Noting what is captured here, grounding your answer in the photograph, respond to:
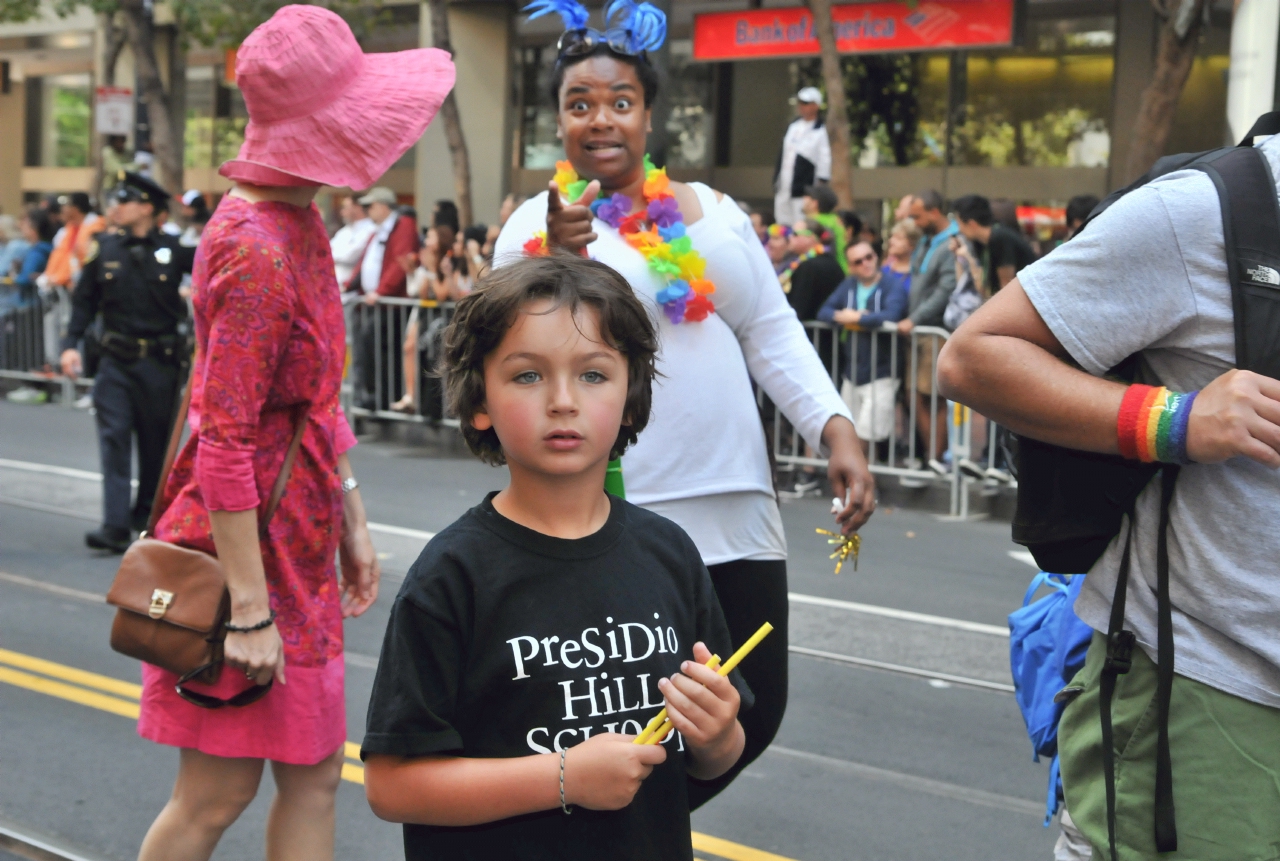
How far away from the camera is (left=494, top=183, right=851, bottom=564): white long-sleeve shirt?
126 inches

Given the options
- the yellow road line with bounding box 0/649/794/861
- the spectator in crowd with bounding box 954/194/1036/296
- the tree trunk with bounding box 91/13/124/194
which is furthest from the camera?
the tree trunk with bounding box 91/13/124/194

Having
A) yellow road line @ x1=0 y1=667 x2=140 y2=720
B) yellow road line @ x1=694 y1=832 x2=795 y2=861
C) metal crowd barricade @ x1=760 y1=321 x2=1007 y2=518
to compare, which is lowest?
yellow road line @ x1=694 y1=832 x2=795 y2=861

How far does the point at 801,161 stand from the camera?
46.2 feet

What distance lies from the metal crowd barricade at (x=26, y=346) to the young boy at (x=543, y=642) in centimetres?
1446

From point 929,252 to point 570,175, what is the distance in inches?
295

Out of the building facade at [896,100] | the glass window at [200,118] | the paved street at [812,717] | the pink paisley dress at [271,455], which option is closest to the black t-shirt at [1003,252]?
the paved street at [812,717]

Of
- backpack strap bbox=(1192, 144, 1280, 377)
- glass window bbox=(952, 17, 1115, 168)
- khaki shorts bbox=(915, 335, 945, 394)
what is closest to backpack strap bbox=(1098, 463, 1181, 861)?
backpack strap bbox=(1192, 144, 1280, 377)

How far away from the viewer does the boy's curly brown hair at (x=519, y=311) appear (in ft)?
6.89

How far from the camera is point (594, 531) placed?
215 centimetres

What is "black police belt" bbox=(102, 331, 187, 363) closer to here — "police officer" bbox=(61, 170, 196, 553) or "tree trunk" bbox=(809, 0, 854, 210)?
"police officer" bbox=(61, 170, 196, 553)

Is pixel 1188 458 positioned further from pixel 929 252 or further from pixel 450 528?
pixel 929 252

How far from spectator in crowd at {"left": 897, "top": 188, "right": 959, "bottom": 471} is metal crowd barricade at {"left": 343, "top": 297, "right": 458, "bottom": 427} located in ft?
13.5

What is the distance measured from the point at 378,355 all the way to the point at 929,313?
5.27 m

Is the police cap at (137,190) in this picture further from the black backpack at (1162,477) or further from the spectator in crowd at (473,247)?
the black backpack at (1162,477)
